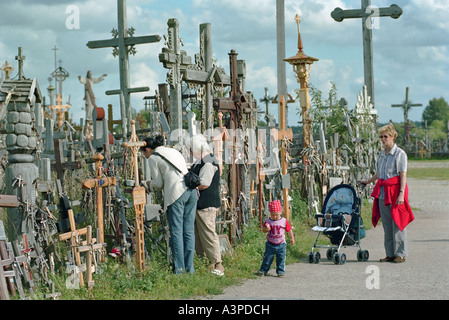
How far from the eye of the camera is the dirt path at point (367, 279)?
8.31m

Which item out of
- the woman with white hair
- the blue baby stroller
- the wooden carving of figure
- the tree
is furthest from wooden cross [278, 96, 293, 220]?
the tree

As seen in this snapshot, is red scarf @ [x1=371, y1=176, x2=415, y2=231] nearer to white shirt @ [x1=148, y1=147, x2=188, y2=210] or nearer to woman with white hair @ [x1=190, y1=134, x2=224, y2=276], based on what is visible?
woman with white hair @ [x1=190, y1=134, x2=224, y2=276]

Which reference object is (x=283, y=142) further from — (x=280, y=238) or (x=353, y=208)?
(x=280, y=238)

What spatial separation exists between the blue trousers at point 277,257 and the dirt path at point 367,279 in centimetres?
16

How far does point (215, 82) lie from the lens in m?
11.4

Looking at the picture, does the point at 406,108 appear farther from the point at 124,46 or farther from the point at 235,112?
the point at 235,112

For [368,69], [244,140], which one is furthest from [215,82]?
[368,69]

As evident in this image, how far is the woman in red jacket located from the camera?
10.6 meters

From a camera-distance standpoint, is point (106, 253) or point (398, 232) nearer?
point (106, 253)

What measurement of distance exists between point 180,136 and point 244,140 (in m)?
2.23

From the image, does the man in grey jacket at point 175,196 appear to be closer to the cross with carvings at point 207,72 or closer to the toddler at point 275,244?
the toddler at point 275,244

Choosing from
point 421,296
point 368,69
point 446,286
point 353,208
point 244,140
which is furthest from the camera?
point 368,69

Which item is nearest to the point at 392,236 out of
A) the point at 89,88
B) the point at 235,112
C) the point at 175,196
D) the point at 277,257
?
the point at 277,257

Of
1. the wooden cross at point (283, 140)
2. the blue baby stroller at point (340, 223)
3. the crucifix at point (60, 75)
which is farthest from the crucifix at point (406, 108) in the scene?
the blue baby stroller at point (340, 223)
